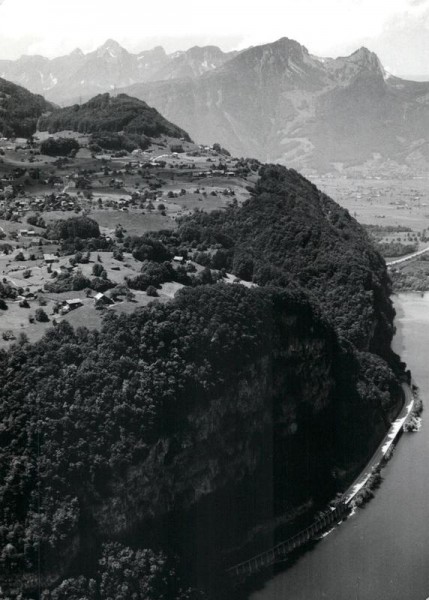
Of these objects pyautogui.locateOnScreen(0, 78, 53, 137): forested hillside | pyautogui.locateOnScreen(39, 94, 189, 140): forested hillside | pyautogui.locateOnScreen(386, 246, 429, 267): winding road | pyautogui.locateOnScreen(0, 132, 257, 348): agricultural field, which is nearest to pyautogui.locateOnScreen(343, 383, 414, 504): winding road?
pyautogui.locateOnScreen(0, 132, 257, 348): agricultural field

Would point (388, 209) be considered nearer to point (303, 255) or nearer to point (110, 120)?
point (110, 120)

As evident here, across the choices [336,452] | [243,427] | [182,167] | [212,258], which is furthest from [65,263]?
[182,167]

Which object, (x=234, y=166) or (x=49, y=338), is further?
(x=234, y=166)

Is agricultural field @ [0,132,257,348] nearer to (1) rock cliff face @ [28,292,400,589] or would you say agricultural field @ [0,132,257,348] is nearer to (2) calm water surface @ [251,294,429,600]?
(1) rock cliff face @ [28,292,400,589]

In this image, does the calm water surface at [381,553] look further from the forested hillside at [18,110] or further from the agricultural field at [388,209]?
the agricultural field at [388,209]

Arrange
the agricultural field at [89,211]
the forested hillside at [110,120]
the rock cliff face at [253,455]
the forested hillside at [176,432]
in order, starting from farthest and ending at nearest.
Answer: the forested hillside at [110,120] → the agricultural field at [89,211] → the rock cliff face at [253,455] → the forested hillside at [176,432]

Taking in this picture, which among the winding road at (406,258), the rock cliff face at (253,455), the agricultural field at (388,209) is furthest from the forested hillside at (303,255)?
the agricultural field at (388,209)

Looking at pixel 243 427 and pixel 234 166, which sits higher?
pixel 234 166

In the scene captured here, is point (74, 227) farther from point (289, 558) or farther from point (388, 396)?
point (289, 558)
